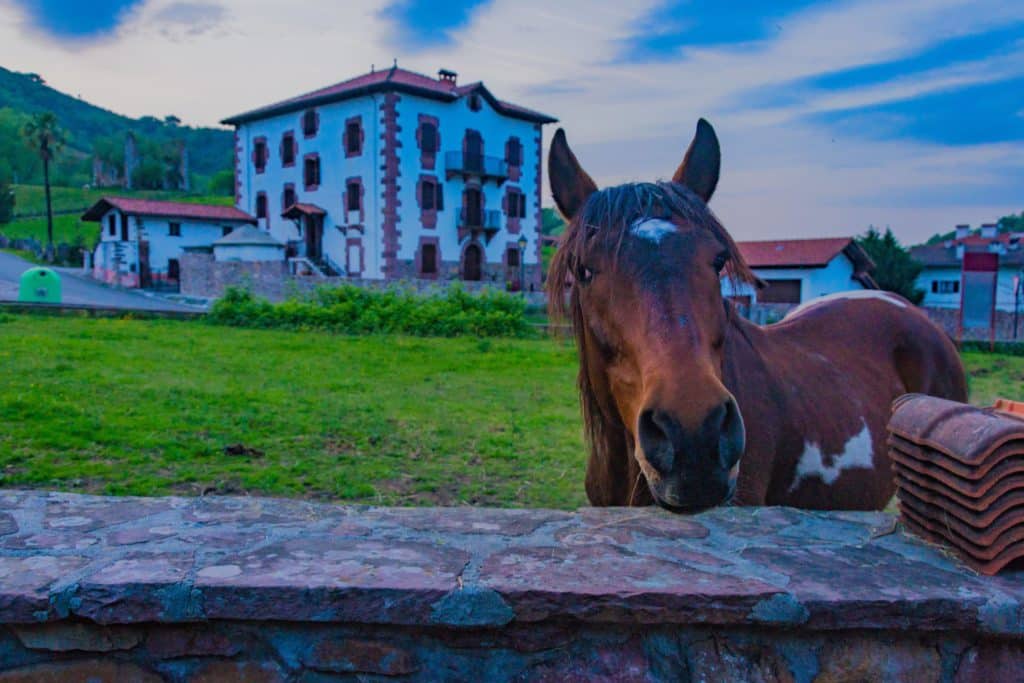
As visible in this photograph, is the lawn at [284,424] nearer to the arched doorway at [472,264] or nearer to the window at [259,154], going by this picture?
the arched doorway at [472,264]

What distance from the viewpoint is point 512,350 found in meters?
15.9

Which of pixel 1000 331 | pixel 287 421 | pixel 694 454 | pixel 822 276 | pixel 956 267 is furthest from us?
pixel 956 267

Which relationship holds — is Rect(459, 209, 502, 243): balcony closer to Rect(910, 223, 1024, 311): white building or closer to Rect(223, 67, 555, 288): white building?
Rect(223, 67, 555, 288): white building

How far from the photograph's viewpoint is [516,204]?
40.8 meters

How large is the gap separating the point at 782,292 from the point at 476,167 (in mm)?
17638

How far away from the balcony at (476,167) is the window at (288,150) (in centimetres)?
849

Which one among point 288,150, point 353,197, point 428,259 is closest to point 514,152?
point 428,259

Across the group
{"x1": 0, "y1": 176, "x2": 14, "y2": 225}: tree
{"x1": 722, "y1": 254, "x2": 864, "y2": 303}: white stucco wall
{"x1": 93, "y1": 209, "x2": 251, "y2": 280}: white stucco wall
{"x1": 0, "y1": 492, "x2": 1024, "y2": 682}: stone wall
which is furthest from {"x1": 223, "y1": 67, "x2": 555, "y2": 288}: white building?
{"x1": 0, "y1": 492, "x2": 1024, "y2": 682}: stone wall

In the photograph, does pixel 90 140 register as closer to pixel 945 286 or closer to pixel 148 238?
pixel 148 238

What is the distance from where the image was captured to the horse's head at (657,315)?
1.87 meters

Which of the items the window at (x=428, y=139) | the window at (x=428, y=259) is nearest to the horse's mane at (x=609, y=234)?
the window at (x=428, y=259)

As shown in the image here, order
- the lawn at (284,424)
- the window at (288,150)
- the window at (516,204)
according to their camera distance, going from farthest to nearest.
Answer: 1. the window at (516,204)
2. the window at (288,150)
3. the lawn at (284,424)

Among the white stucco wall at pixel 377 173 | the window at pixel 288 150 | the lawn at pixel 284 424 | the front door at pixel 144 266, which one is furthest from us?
the window at pixel 288 150

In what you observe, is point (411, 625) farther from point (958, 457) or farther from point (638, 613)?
point (958, 457)
